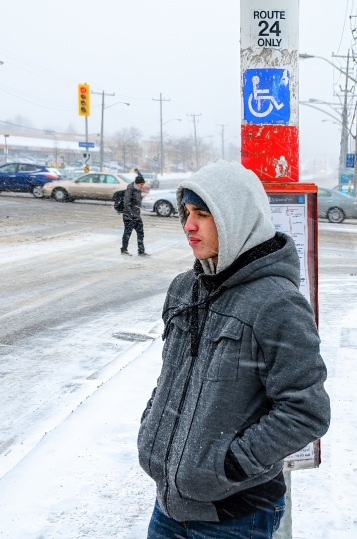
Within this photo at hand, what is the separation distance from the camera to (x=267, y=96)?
2998 mm

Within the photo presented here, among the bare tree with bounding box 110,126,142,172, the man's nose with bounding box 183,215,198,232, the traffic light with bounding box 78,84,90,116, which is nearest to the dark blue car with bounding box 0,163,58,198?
the traffic light with bounding box 78,84,90,116


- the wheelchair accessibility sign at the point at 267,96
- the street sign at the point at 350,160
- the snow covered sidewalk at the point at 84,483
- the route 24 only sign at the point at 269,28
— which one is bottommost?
the snow covered sidewalk at the point at 84,483

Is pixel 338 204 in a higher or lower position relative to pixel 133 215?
higher

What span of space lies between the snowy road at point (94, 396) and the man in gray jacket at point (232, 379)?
152 cm

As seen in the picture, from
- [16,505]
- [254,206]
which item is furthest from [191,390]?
[16,505]

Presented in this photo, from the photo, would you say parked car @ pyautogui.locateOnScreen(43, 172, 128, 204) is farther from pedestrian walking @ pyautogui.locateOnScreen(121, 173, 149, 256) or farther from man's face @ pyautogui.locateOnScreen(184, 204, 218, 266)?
man's face @ pyautogui.locateOnScreen(184, 204, 218, 266)

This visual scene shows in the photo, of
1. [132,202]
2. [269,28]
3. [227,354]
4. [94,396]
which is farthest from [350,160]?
[227,354]

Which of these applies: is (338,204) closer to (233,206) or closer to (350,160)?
(350,160)

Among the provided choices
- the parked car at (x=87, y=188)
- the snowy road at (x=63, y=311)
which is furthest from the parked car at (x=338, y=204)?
the parked car at (x=87, y=188)

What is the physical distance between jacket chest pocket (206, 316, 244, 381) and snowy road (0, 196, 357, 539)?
1.80 m

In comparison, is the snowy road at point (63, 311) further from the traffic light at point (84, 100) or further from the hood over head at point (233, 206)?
the traffic light at point (84, 100)

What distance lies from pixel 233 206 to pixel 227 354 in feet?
1.47

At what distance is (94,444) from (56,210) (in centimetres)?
2081

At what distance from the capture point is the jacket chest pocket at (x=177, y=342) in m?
2.11
